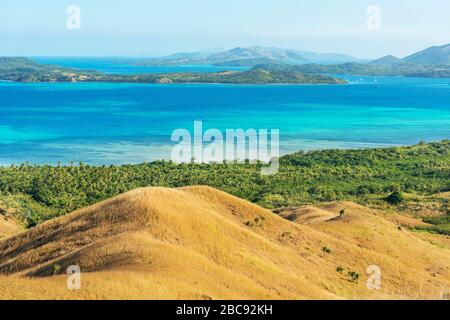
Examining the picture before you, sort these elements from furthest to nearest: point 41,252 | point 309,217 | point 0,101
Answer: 1. point 0,101
2. point 309,217
3. point 41,252

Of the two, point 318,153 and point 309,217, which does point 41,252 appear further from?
point 318,153

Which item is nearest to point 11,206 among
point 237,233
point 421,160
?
point 237,233

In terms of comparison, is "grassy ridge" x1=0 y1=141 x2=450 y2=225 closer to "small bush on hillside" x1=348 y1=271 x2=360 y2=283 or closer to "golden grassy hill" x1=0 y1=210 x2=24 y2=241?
"golden grassy hill" x1=0 y1=210 x2=24 y2=241

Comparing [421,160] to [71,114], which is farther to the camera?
[71,114]

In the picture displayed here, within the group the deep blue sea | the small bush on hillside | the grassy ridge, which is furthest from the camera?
the deep blue sea

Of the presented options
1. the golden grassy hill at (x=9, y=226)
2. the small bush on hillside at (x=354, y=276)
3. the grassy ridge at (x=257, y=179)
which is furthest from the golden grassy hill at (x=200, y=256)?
the grassy ridge at (x=257, y=179)

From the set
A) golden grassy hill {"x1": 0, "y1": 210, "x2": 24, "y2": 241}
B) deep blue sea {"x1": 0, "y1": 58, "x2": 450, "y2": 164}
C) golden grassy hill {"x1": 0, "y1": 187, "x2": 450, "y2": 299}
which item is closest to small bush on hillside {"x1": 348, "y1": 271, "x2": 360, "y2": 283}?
golden grassy hill {"x1": 0, "y1": 187, "x2": 450, "y2": 299}
